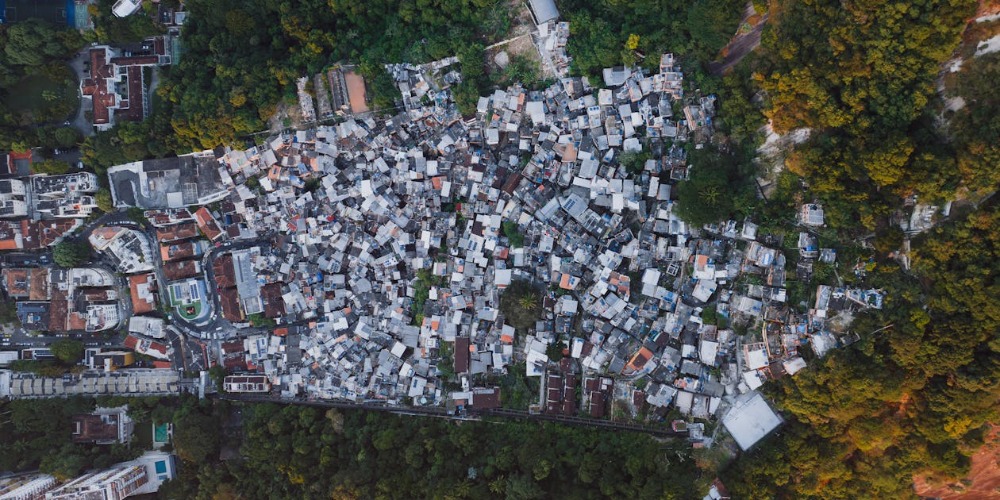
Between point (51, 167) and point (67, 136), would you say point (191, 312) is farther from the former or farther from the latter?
point (67, 136)

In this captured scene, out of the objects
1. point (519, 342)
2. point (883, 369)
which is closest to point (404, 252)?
point (519, 342)

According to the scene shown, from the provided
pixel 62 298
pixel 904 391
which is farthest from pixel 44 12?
pixel 904 391

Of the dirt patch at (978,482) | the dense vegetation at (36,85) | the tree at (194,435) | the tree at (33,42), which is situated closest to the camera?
the dirt patch at (978,482)

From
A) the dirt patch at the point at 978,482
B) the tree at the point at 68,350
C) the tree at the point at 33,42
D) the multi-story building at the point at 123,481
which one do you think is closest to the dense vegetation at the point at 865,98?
the dirt patch at the point at 978,482

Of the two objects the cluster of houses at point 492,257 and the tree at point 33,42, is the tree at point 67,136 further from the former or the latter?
the tree at point 33,42

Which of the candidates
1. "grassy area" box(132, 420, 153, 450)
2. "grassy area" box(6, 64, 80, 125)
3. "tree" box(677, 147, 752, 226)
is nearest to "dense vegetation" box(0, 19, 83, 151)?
"grassy area" box(6, 64, 80, 125)

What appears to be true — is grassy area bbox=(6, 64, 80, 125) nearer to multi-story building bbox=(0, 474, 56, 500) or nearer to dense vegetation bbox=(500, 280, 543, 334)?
multi-story building bbox=(0, 474, 56, 500)

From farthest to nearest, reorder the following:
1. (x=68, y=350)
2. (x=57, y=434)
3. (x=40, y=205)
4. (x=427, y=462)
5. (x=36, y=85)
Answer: (x=36, y=85)
(x=40, y=205)
(x=68, y=350)
(x=57, y=434)
(x=427, y=462)
